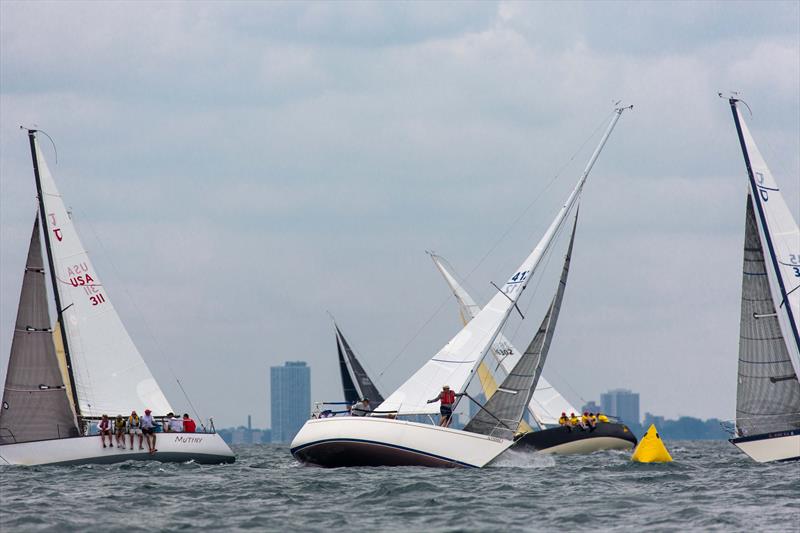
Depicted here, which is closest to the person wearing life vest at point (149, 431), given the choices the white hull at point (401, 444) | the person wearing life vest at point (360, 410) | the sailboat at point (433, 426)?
the sailboat at point (433, 426)

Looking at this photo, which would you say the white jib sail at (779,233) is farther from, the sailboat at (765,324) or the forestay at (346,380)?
the forestay at (346,380)

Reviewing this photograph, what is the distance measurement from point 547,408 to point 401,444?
24.8 meters

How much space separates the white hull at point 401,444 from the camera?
3325 centimetres

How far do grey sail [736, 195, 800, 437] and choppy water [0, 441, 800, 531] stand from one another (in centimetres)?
134

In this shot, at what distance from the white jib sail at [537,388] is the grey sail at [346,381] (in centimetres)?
592

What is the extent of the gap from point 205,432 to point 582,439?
16.3m

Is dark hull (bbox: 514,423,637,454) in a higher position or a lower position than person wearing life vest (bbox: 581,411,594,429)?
lower

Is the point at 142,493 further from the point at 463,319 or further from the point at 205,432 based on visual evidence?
the point at 463,319

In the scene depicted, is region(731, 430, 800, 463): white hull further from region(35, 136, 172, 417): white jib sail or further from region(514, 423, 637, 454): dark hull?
region(35, 136, 172, 417): white jib sail

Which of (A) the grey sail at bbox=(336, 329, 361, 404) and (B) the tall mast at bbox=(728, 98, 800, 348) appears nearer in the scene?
(B) the tall mast at bbox=(728, 98, 800, 348)

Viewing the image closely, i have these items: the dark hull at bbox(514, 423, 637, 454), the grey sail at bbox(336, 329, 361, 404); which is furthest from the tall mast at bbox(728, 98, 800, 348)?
the grey sail at bbox(336, 329, 361, 404)

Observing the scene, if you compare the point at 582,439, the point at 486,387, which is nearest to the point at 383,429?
the point at 582,439

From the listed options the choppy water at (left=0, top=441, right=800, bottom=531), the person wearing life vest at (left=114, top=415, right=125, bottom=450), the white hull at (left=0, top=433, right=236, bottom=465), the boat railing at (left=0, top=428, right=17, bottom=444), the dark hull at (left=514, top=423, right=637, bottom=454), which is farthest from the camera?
the dark hull at (left=514, top=423, right=637, bottom=454)

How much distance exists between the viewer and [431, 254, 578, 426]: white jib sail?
56531mm
